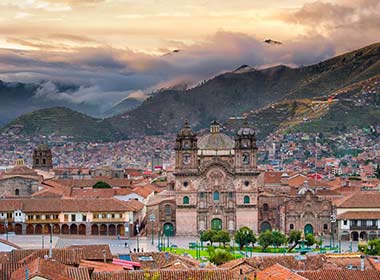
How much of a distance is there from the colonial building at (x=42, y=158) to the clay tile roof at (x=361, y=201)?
66.5 metres

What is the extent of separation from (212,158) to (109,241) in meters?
14.1

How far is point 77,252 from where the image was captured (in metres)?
41.8

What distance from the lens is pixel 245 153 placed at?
88812 mm

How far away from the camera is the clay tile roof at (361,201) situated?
83.6m

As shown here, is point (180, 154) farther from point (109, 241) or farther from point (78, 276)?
point (78, 276)

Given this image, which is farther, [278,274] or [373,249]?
[373,249]

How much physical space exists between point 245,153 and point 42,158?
5910 cm

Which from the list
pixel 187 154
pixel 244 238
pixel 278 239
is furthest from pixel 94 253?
pixel 187 154

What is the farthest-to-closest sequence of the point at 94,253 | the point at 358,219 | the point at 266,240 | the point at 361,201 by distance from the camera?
the point at 361,201
the point at 358,219
the point at 266,240
the point at 94,253

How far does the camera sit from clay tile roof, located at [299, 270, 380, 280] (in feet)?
128

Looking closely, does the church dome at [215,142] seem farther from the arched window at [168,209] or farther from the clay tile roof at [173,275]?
the clay tile roof at [173,275]

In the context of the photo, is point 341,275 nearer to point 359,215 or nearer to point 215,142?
point 359,215

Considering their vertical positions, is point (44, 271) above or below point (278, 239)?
below

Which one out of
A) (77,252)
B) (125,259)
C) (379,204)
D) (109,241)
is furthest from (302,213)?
(77,252)
